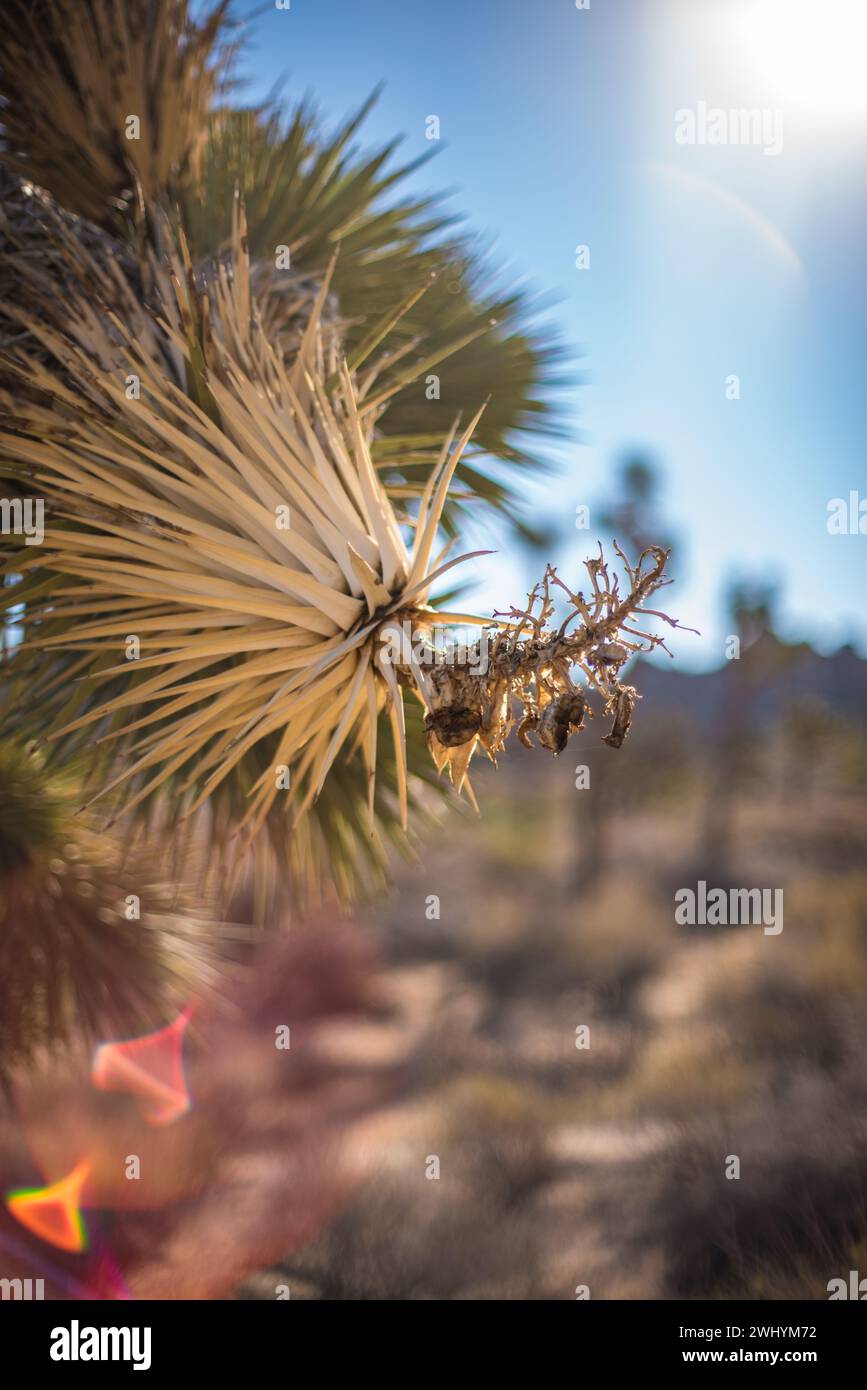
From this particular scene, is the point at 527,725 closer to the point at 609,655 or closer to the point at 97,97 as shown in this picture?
the point at 609,655

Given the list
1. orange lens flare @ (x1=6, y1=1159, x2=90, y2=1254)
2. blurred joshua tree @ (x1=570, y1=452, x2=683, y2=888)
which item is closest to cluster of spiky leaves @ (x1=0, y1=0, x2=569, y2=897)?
orange lens flare @ (x1=6, y1=1159, x2=90, y2=1254)

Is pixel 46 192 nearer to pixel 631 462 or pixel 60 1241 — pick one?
pixel 60 1241

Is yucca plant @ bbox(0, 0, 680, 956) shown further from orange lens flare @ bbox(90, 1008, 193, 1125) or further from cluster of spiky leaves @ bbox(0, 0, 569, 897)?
orange lens flare @ bbox(90, 1008, 193, 1125)


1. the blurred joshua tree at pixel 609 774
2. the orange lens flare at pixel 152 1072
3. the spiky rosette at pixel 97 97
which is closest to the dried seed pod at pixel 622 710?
the spiky rosette at pixel 97 97

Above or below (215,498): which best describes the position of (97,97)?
above

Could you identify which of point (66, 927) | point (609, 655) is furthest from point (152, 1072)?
point (609, 655)
